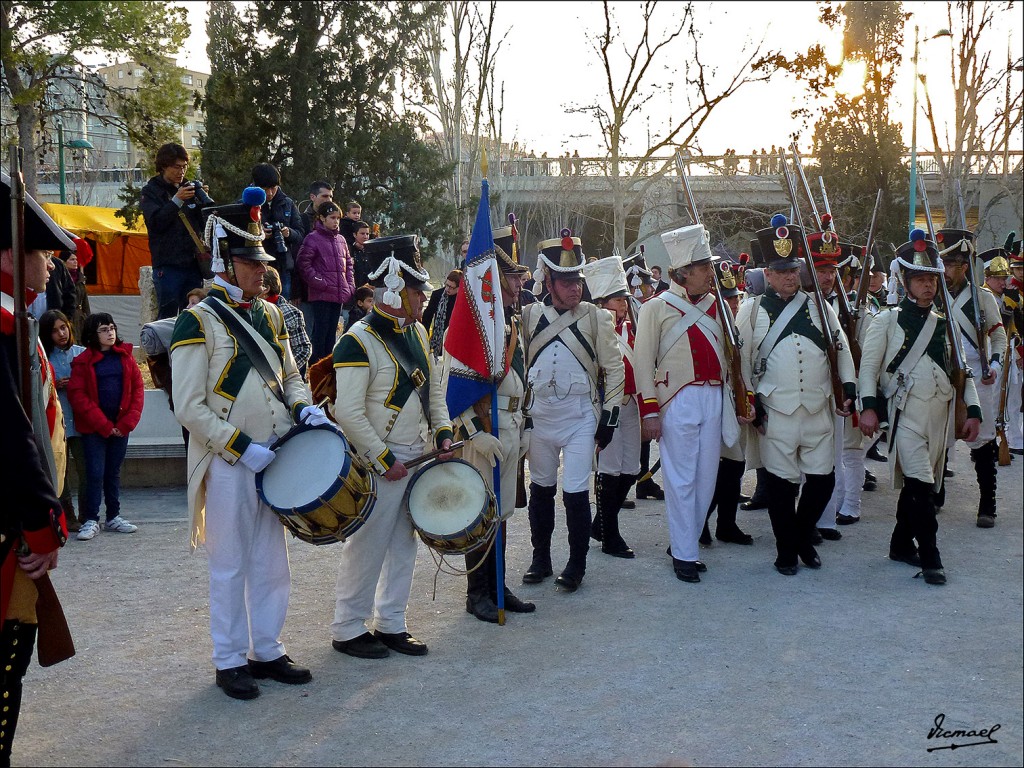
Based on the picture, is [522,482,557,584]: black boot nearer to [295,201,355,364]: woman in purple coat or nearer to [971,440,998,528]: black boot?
[971,440,998,528]: black boot

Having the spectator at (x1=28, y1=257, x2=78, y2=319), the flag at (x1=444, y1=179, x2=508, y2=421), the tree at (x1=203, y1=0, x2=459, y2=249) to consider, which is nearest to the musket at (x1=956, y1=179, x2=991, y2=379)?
the flag at (x1=444, y1=179, x2=508, y2=421)

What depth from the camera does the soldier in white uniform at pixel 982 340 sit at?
8711mm

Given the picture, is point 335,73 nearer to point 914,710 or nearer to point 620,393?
point 620,393

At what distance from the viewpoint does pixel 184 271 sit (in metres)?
9.45

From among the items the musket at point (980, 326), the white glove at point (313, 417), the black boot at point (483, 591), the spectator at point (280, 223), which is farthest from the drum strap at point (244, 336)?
the musket at point (980, 326)

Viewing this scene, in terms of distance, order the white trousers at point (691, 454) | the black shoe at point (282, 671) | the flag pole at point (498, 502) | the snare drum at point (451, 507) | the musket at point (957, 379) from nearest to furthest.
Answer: the black shoe at point (282, 671) < the snare drum at point (451, 507) < the flag pole at point (498, 502) < the white trousers at point (691, 454) < the musket at point (957, 379)

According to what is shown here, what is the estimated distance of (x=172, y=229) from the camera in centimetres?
927

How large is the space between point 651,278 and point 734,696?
27.7 feet

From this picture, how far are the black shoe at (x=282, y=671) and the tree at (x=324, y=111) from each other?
549 inches

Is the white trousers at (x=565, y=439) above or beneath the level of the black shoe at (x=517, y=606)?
above

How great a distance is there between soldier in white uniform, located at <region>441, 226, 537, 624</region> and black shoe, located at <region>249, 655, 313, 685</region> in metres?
1.35

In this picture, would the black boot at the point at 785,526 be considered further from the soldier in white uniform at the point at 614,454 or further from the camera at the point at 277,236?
the camera at the point at 277,236

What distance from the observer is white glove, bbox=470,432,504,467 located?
6.23 meters

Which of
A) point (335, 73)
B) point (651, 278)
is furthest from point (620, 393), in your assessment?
point (335, 73)
